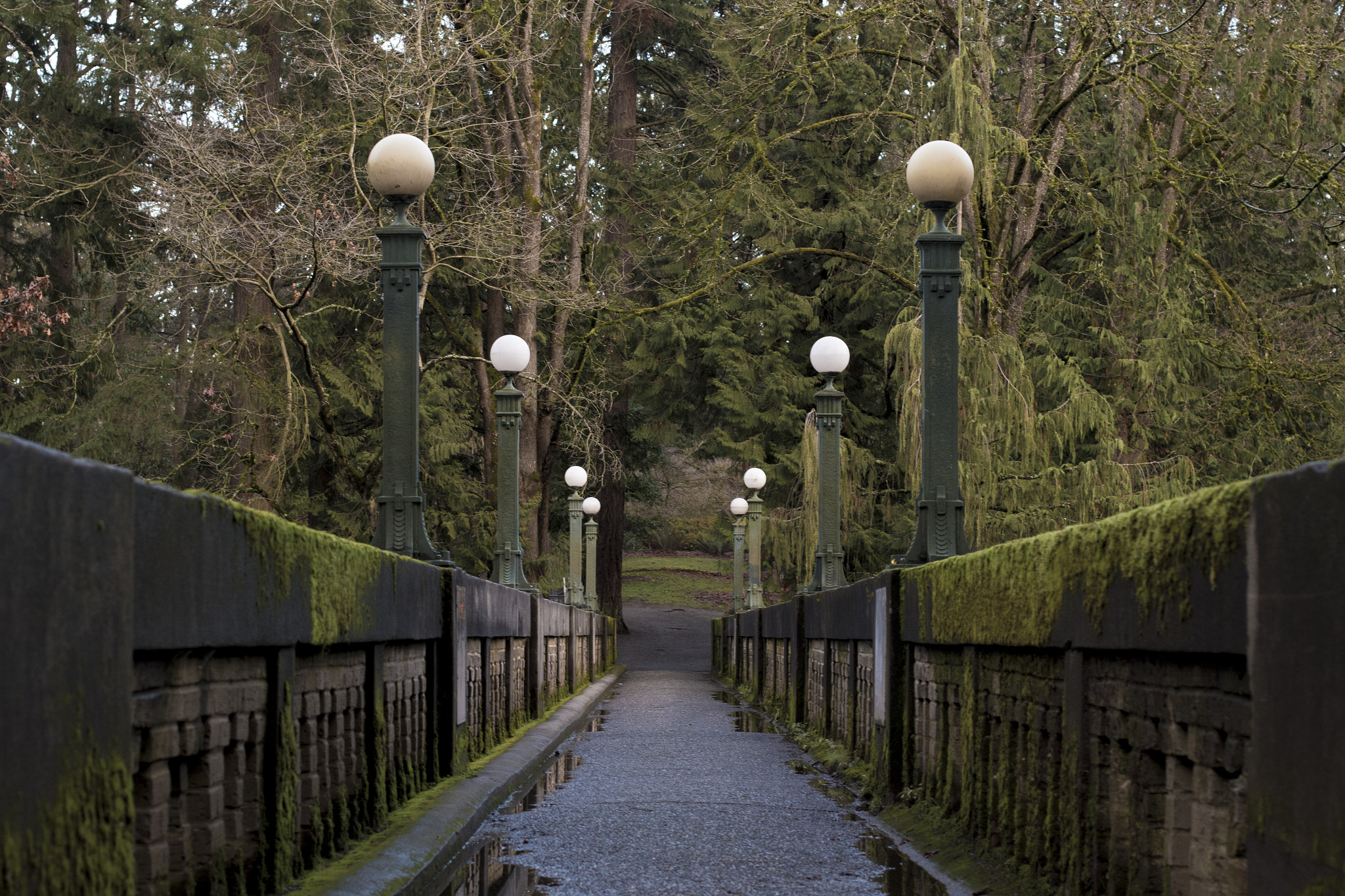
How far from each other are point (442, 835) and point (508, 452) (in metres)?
8.61

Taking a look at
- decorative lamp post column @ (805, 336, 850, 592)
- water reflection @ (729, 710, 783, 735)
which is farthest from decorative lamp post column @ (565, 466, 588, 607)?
decorative lamp post column @ (805, 336, 850, 592)

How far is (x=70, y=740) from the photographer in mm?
2545

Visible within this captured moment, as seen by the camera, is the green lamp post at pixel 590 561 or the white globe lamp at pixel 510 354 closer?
the white globe lamp at pixel 510 354

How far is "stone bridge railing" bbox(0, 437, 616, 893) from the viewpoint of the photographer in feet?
7.81

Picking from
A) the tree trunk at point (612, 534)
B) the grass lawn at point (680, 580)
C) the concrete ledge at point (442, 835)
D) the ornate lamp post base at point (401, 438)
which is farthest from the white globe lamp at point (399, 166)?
the grass lawn at point (680, 580)

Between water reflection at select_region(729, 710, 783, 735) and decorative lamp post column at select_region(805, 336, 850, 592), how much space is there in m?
1.53

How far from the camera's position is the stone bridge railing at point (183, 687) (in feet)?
7.81

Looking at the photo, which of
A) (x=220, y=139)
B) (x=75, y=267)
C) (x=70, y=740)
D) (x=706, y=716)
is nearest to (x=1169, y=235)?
(x=706, y=716)

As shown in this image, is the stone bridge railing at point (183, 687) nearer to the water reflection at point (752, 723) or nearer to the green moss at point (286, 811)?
the green moss at point (286, 811)

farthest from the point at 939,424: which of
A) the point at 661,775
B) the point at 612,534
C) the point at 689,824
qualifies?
the point at 612,534

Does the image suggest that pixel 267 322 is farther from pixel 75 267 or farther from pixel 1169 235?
pixel 1169 235

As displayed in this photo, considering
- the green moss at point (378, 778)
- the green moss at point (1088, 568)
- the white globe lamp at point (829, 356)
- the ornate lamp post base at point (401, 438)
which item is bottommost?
the green moss at point (378, 778)

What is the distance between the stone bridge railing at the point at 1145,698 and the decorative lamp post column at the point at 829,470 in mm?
7096

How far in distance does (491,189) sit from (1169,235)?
1031 centimetres
